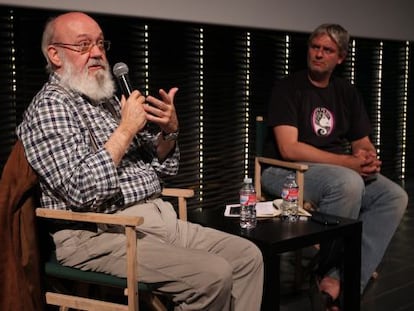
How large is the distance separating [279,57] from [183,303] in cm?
298

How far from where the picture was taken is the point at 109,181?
1953 millimetres

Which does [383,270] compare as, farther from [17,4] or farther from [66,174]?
[17,4]

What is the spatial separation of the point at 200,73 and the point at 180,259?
2.26 meters

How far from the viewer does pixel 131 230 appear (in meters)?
1.91

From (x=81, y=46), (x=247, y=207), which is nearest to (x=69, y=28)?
(x=81, y=46)

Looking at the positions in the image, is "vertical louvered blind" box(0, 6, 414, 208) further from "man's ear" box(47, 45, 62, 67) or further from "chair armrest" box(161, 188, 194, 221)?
"chair armrest" box(161, 188, 194, 221)

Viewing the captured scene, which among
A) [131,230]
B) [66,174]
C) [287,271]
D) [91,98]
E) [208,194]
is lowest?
[287,271]

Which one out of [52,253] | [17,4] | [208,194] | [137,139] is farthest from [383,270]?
[17,4]

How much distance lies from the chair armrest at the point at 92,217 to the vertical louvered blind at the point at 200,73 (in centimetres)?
129

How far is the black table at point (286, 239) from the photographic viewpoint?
2.21 meters

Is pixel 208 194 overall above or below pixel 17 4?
below

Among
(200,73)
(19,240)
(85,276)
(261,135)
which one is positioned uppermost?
(200,73)

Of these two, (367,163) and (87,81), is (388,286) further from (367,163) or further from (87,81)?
(87,81)

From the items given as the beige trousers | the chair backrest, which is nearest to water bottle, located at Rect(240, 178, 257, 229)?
the beige trousers
